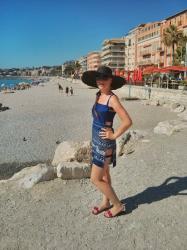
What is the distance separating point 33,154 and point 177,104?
617 inches

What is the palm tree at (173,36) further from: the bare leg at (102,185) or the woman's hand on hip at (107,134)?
the woman's hand on hip at (107,134)

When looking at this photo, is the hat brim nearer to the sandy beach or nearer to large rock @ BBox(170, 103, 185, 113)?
the sandy beach

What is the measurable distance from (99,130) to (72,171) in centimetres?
217

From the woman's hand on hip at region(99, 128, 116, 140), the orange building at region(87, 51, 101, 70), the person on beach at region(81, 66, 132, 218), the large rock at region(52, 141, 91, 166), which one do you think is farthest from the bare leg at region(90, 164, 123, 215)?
the orange building at region(87, 51, 101, 70)

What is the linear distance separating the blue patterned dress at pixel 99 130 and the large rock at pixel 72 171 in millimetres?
1887

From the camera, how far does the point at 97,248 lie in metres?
4.23

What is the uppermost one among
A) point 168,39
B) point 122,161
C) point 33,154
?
point 168,39

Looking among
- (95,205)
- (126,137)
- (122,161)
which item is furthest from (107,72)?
(126,137)

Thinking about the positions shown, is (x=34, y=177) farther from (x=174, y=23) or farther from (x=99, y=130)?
(x=174, y=23)

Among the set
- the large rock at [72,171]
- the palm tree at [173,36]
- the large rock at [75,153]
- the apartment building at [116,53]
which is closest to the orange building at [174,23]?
the palm tree at [173,36]

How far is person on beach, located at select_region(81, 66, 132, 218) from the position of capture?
4438 millimetres

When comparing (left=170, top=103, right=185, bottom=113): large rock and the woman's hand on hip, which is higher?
the woman's hand on hip

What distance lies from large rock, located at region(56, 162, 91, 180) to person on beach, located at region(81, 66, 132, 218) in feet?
5.60

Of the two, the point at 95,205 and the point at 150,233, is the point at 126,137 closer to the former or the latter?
the point at 95,205
